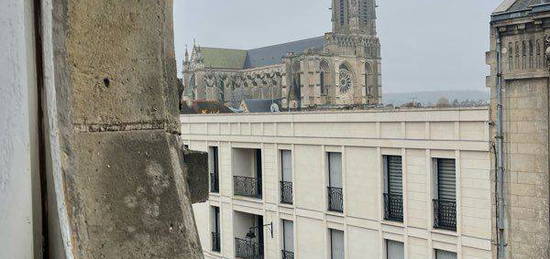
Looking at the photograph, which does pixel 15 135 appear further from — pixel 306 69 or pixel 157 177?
pixel 306 69

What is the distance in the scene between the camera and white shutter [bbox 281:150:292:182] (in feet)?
65.9

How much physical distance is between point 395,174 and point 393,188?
0.39 metres

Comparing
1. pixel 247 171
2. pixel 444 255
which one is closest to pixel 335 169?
pixel 444 255

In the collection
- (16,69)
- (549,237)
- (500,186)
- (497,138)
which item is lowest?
(549,237)

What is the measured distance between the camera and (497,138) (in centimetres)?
1352

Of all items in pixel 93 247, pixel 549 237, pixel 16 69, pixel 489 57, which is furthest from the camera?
pixel 489 57

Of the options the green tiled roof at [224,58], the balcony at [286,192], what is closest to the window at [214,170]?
the balcony at [286,192]

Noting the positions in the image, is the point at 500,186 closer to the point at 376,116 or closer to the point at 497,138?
the point at 497,138

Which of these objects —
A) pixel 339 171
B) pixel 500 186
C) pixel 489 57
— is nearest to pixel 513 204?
pixel 500 186

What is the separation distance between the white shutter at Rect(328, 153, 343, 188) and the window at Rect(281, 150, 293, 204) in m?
1.87

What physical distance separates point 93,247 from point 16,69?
2.36ft

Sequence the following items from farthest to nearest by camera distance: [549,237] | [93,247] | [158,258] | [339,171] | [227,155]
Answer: [227,155] → [339,171] → [549,237] → [158,258] → [93,247]

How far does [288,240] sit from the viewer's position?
20.4 meters

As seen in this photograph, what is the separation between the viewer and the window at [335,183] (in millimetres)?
18250
